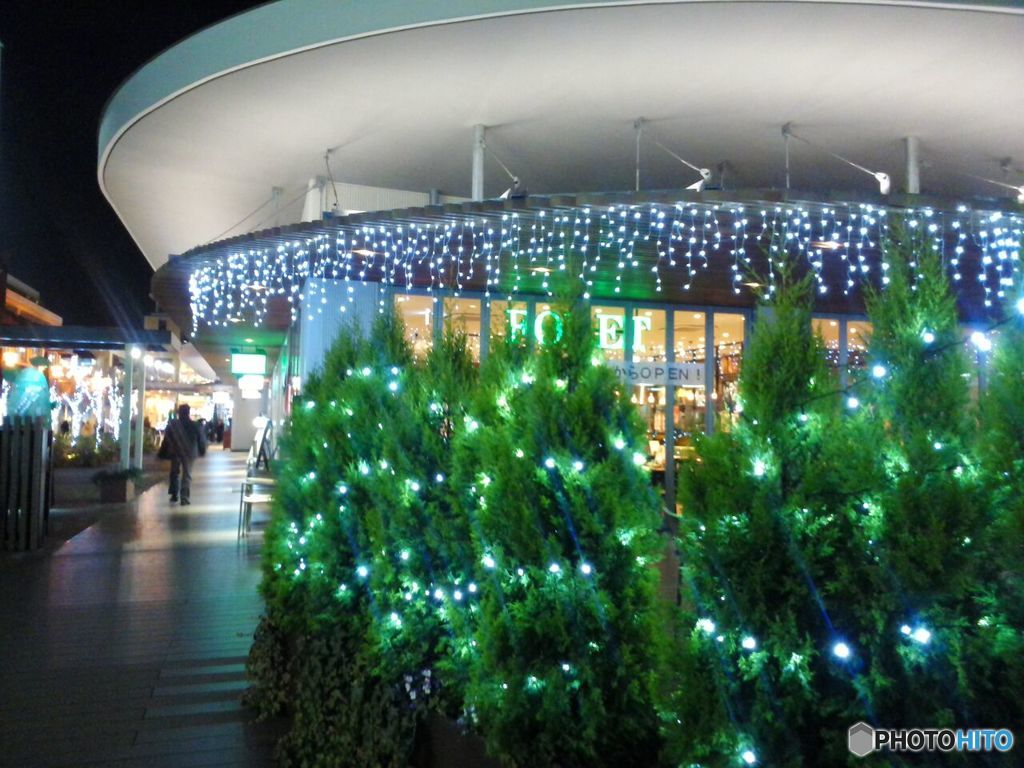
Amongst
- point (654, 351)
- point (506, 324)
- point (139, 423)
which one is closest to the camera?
point (506, 324)

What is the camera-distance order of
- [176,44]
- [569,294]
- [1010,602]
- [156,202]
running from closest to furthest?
[1010,602] < [569,294] < [176,44] < [156,202]

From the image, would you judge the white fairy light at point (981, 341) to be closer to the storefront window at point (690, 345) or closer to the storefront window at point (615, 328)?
the storefront window at point (615, 328)

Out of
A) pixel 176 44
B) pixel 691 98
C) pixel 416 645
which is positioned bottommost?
pixel 416 645

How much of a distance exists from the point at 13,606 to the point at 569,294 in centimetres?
687

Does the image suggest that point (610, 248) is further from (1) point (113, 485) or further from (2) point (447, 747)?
(1) point (113, 485)

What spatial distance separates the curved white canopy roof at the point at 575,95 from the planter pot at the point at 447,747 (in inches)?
257

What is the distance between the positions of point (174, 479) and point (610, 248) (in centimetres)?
1084

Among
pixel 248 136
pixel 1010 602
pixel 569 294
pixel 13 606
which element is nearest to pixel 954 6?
pixel 569 294

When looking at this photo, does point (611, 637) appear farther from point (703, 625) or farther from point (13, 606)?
point (13, 606)

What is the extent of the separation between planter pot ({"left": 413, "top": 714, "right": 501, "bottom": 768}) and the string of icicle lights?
408 centimetres

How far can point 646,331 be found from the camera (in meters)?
15.3

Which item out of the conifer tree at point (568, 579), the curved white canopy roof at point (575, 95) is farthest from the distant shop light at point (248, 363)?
the conifer tree at point (568, 579)

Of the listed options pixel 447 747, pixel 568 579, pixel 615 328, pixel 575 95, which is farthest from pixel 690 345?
pixel 568 579

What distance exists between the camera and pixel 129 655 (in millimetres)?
6500
